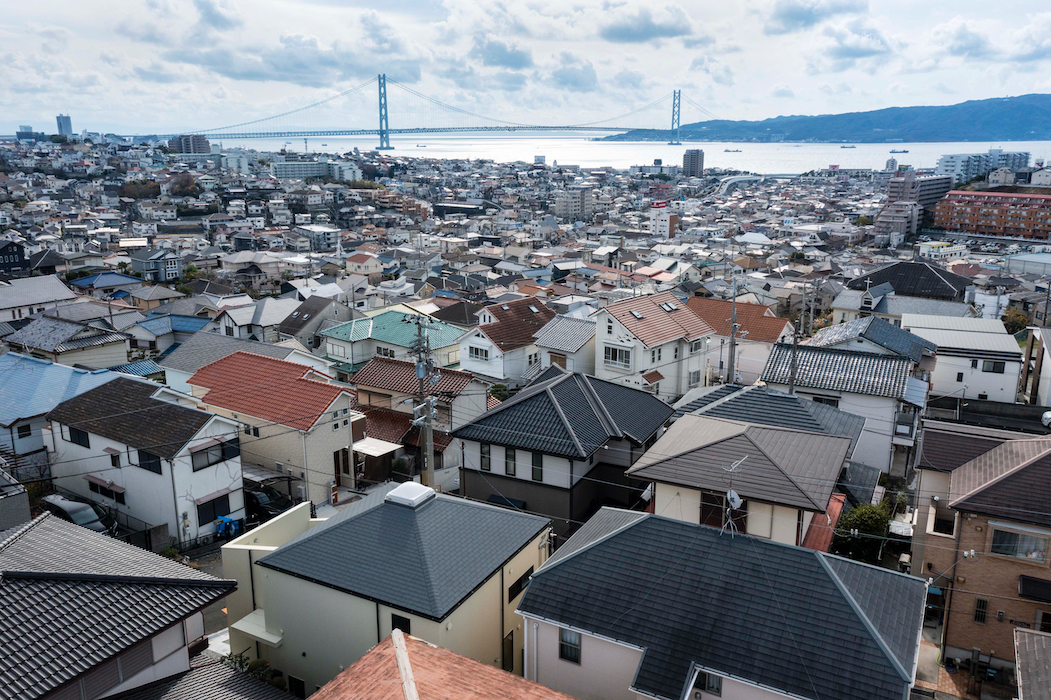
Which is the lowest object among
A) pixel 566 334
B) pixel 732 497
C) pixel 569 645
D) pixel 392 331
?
pixel 569 645

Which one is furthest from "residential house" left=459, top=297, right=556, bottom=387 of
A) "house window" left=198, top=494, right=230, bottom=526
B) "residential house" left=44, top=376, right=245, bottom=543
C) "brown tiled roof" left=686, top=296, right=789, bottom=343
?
"house window" left=198, top=494, right=230, bottom=526

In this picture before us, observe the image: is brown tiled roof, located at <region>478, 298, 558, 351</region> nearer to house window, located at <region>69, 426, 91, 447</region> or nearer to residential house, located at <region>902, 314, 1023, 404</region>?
house window, located at <region>69, 426, 91, 447</region>

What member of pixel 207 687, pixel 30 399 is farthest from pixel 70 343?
pixel 207 687

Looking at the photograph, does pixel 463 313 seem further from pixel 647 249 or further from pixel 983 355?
pixel 647 249

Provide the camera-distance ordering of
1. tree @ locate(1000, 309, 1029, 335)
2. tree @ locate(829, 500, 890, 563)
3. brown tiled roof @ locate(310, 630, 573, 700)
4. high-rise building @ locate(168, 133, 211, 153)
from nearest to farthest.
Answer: brown tiled roof @ locate(310, 630, 573, 700), tree @ locate(829, 500, 890, 563), tree @ locate(1000, 309, 1029, 335), high-rise building @ locate(168, 133, 211, 153)

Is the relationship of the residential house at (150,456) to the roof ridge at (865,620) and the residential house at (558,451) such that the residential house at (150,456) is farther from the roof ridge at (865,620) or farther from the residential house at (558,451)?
the roof ridge at (865,620)

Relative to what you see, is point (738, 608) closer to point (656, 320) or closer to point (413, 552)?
point (413, 552)
